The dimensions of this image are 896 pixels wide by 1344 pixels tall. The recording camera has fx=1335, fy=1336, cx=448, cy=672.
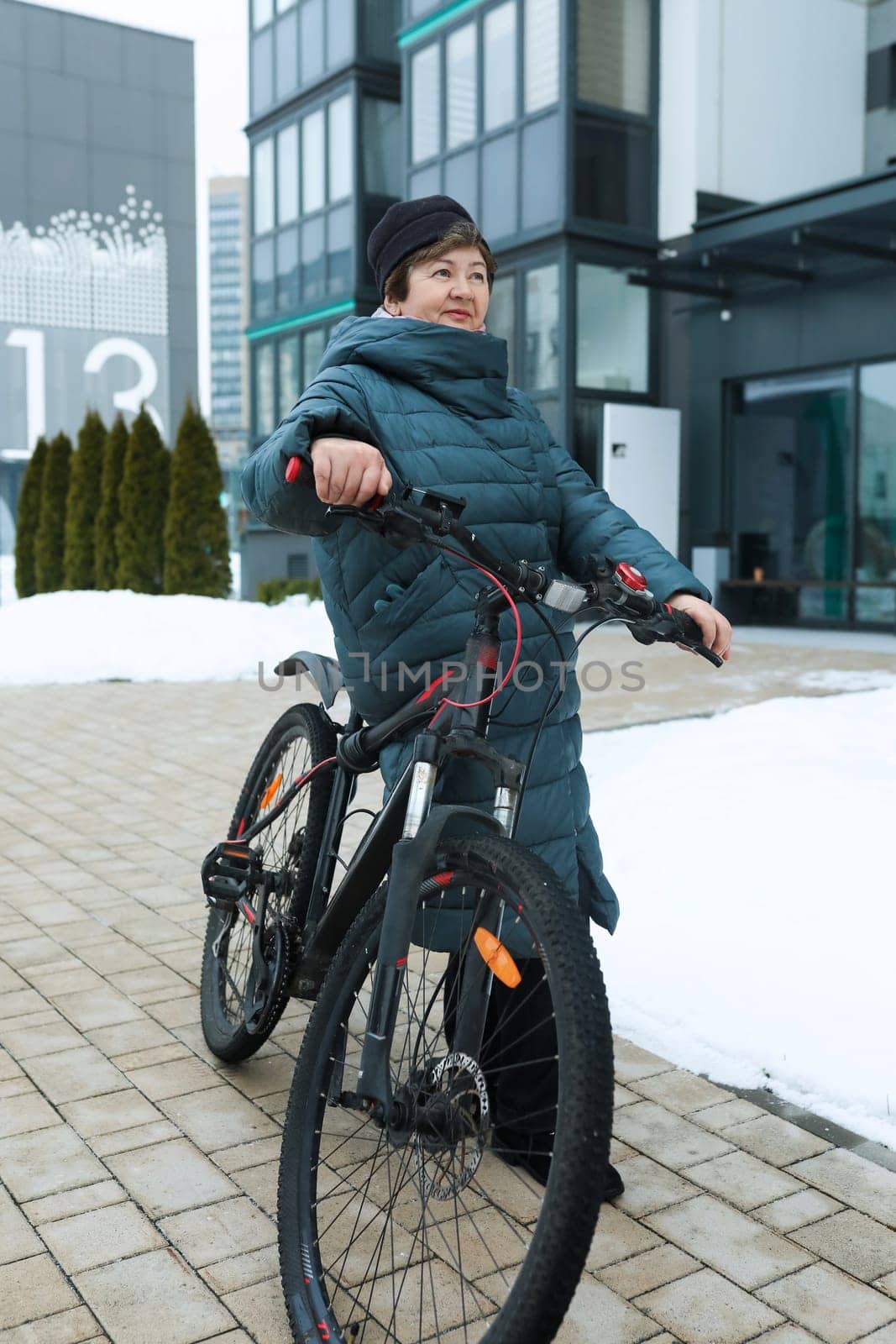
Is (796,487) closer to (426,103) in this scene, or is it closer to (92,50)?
(426,103)

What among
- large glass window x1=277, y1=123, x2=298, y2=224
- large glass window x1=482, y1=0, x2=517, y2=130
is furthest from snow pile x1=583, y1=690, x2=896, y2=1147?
large glass window x1=277, y1=123, x2=298, y2=224

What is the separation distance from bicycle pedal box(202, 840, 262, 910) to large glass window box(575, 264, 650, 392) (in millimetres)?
14233

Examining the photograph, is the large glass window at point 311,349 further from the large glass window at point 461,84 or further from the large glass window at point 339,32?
the large glass window at point 461,84

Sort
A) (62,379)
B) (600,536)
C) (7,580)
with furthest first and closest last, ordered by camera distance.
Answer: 1. (62,379)
2. (7,580)
3. (600,536)

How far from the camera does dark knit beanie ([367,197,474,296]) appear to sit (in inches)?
102

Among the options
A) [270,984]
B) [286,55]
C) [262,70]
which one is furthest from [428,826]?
[262,70]

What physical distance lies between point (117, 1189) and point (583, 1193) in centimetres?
133

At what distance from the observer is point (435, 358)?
2.56 metres

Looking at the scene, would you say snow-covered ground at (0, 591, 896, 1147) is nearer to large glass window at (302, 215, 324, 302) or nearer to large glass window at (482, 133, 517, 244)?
large glass window at (482, 133, 517, 244)

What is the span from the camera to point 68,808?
6.41m

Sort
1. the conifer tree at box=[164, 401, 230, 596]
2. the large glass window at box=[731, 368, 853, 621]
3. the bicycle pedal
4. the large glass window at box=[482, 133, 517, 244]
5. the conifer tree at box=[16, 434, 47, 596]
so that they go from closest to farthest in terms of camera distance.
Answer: the bicycle pedal → the large glass window at box=[731, 368, 853, 621] → the large glass window at box=[482, 133, 517, 244] → the conifer tree at box=[164, 401, 230, 596] → the conifer tree at box=[16, 434, 47, 596]

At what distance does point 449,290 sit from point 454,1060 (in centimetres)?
144

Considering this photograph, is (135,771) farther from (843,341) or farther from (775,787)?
(843,341)

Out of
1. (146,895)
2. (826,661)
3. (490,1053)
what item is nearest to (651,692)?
(826,661)
